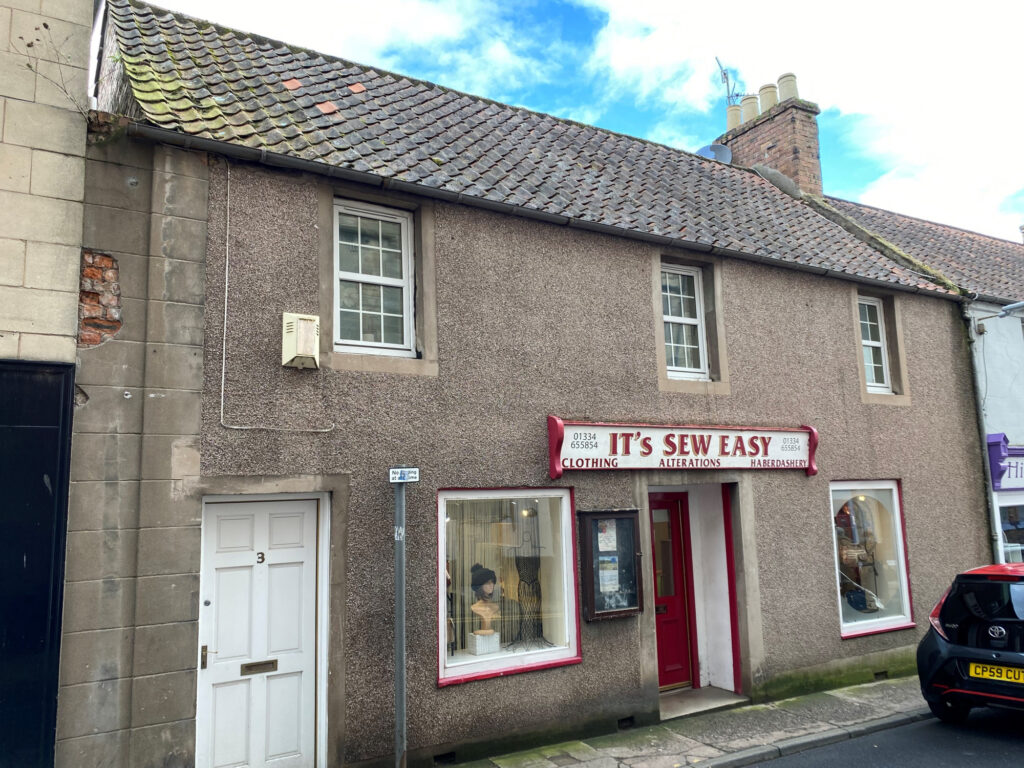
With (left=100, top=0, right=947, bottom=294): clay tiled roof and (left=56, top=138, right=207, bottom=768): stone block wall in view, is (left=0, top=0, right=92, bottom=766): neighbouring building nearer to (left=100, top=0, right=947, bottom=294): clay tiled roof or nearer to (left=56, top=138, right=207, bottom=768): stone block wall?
(left=56, top=138, right=207, bottom=768): stone block wall

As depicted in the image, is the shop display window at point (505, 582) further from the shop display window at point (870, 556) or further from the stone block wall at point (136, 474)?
the shop display window at point (870, 556)

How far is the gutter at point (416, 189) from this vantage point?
600 cm

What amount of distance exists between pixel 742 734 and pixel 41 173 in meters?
8.00

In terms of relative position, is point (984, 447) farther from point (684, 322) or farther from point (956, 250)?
point (684, 322)

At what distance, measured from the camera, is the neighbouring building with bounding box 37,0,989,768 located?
18.8 ft

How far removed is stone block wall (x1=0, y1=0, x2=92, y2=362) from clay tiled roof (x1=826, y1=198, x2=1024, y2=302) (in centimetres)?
1196

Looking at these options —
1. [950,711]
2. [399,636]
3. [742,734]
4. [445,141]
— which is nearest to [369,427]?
[399,636]

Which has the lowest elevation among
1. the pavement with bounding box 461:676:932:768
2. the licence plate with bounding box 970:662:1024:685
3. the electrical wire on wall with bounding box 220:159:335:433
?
the pavement with bounding box 461:676:932:768

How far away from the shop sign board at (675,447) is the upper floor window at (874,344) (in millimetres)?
2062

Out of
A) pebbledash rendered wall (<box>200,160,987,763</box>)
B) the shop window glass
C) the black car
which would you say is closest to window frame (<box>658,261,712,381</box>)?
pebbledash rendered wall (<box>200,160,987,763</box>)

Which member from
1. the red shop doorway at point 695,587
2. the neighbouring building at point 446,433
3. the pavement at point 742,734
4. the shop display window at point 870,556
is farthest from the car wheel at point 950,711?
the red shop doorway at point 695,587

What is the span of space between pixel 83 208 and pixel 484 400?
3.72 metres

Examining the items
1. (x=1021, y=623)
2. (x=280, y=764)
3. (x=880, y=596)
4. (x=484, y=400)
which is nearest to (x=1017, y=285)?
(x=880, y=596)

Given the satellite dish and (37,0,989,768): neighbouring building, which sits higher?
the satellite dish
